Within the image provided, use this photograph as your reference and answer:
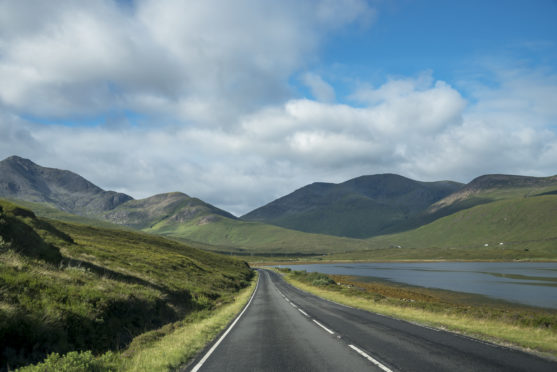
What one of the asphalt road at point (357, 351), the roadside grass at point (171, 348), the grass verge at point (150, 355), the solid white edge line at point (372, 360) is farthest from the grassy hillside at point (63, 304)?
the solid white edge line at point (372, 360)

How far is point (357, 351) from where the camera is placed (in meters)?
11.3

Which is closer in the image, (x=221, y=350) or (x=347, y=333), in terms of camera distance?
(x=221, y=350)

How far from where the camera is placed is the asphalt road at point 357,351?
9.64 m

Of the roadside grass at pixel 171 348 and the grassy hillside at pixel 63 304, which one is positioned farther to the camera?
the roadside grass at pixel 171 348

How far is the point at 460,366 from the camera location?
31.1 ft

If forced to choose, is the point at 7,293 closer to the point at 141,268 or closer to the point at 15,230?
the point at 15,230

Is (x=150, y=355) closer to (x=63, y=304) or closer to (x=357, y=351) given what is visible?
(x=63, y=304)

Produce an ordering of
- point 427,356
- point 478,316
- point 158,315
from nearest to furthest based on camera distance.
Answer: point 427,356 → point 158,315 → point 478,316

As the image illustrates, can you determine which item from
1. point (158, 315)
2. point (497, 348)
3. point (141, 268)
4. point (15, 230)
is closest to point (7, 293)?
point (158, 315)

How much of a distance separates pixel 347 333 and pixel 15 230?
64.1 feet

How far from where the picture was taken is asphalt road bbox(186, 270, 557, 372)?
31.6 ft

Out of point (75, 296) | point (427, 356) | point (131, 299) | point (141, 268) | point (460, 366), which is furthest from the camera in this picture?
point (141, 268)

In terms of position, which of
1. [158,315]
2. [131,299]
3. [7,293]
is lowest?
[158,315]

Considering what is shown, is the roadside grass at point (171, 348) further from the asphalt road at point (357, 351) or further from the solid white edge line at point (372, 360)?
the solid white edge line at point (372, 360)
